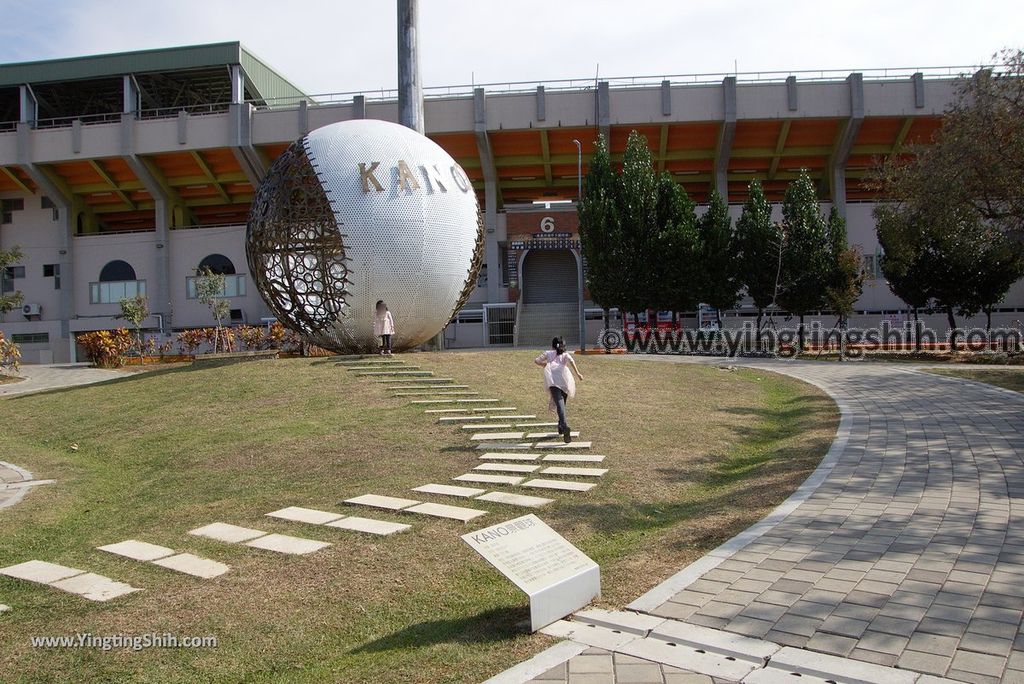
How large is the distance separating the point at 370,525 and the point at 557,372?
169 inches

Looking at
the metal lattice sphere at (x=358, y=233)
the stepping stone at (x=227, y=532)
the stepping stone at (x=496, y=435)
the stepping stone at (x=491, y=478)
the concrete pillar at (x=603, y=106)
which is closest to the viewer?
the stepping stone at (x=227, y=532)

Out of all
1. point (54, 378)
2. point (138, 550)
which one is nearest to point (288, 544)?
point (138, 550)

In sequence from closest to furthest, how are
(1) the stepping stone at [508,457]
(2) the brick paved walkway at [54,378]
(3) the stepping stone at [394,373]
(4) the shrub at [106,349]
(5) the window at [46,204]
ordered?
(1) the stepping stone at [508,457] < (3) the stepping stone at [394,373] < (2) the brick paved walkway at [54,378] < (4) the shrub at [106,349] < (5) the window at [46,204]

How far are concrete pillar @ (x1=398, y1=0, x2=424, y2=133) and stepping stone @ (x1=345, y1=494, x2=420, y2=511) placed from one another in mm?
19751

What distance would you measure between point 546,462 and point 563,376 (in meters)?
1.60

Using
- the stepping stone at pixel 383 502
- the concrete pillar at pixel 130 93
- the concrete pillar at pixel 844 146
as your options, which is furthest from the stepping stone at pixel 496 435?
the concrete pillar at pixel 130 93

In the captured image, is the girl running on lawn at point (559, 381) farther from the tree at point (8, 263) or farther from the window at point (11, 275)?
the window at point (11, 275)

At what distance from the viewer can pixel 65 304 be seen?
40.8 metres

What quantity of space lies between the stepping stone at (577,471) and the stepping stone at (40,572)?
4.51m

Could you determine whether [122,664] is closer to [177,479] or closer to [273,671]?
[273,671]

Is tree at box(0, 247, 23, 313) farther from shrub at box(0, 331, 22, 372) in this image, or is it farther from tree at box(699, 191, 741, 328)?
tree at box(699, 191, 741, 328)

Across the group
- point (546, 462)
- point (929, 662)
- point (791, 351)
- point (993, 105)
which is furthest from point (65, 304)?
point (929, 662)

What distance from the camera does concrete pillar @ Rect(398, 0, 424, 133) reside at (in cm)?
2455

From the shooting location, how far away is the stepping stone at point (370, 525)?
5.87 meters
